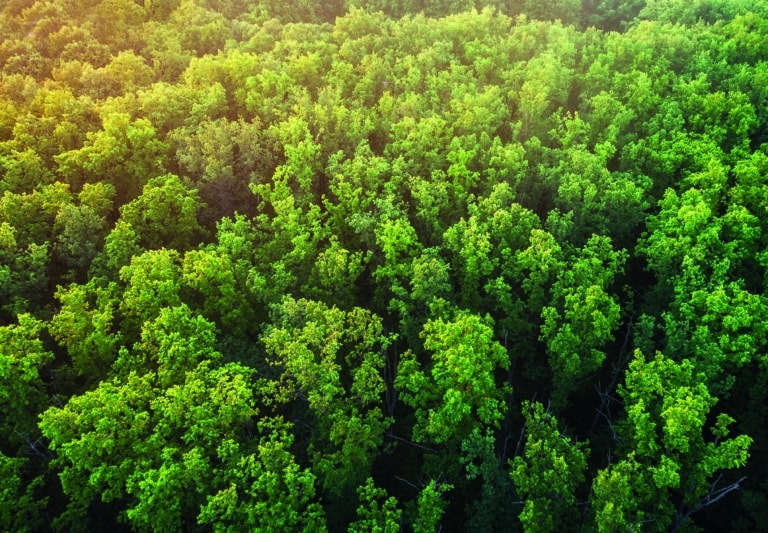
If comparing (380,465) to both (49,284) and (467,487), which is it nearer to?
(467,487)

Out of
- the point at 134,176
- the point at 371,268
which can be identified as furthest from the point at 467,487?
the point at 134,176

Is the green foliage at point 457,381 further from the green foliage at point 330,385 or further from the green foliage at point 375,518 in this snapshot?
the green foliage at point 375,518

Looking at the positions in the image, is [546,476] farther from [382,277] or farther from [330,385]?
[382,277]

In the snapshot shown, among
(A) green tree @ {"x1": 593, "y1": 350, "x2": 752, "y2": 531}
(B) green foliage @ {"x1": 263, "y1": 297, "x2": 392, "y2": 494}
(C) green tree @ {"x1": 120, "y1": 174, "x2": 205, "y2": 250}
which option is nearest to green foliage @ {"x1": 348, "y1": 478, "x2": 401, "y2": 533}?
(B) green foliage @ {"x1": 263, "y1": 297, "x2": 392, "y2": 494}

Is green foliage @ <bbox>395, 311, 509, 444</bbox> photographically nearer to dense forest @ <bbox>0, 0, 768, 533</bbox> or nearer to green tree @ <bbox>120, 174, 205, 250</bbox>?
dense forest @ <bbox>0, 0, 768, 533</bbox>

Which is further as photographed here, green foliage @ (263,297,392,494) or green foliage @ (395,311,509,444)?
green foliage @ (395,311,509,444)

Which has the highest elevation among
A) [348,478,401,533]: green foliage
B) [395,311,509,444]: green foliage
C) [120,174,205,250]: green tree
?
[120,174,205,250]: green tree

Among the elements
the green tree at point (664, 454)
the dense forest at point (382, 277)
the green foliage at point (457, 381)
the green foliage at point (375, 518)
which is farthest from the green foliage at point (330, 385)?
the green tree at point (664, 454)

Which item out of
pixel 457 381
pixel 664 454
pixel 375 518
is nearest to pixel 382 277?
pixel 457 381
